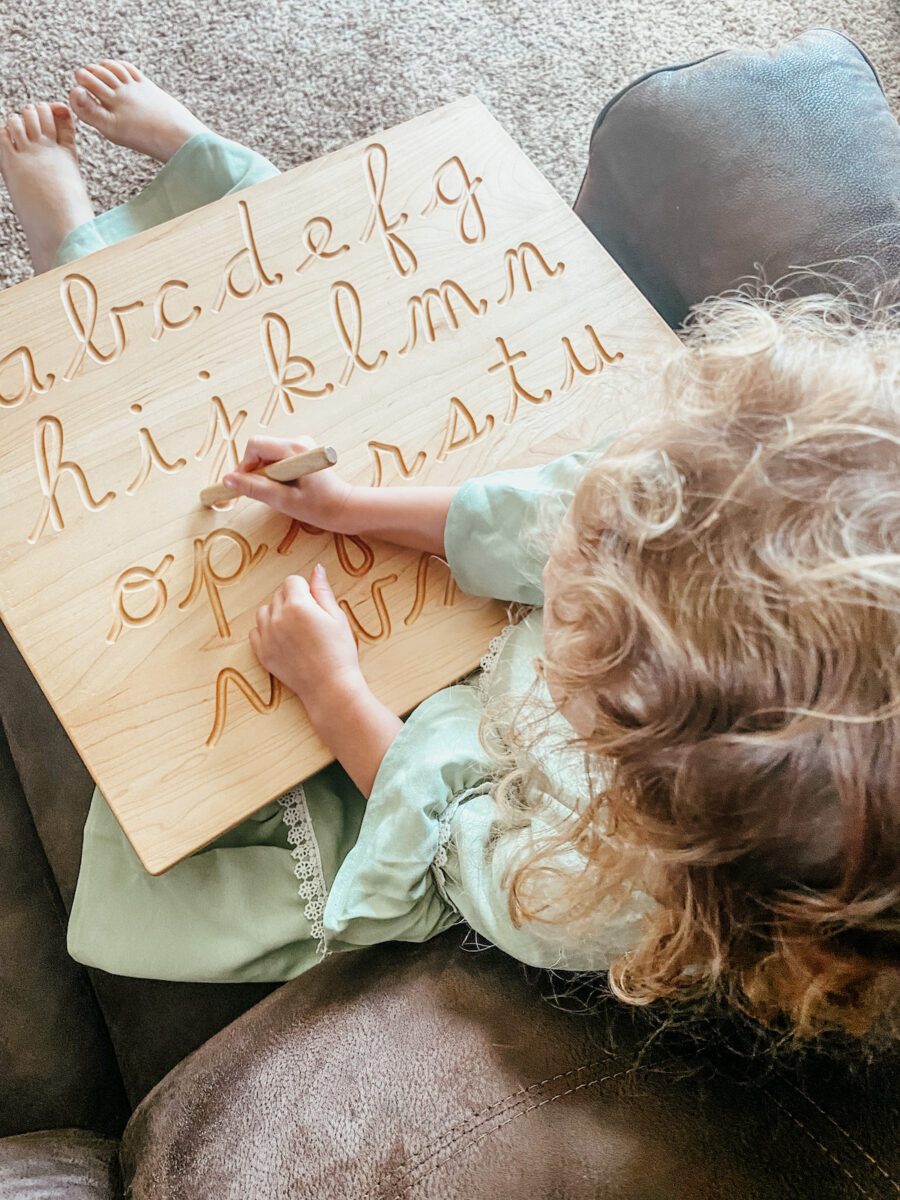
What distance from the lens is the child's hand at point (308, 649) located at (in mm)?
591

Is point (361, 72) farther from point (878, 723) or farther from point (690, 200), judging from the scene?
point (878, 723)

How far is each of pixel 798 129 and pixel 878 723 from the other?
51cm

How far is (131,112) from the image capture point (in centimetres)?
98

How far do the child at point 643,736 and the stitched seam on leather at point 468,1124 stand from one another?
0.06 meters

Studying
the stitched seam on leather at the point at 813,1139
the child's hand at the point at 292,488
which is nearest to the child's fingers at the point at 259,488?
the child's hand at the point at 292,488

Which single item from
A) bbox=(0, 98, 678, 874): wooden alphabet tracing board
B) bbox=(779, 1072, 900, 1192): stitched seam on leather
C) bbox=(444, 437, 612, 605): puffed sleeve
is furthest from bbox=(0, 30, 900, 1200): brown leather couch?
bbox=(444, 437, 612, 605): puffed sleeve

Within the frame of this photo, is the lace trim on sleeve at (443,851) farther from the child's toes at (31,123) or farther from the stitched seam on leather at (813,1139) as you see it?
the child's toes at (31,123)

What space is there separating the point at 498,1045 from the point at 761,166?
629mm

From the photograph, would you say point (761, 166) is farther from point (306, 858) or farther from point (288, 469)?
point (306, 858)

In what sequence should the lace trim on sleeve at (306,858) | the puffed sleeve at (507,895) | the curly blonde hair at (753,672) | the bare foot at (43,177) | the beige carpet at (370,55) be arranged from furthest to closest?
1. the beige carpet at (370,55)
2. the bare foot at (43,177)
3. the lace trim on sleeve at (306,858)
4. the puffed sleeve at (507,895)
5. the curly blonde hair at (753,672)

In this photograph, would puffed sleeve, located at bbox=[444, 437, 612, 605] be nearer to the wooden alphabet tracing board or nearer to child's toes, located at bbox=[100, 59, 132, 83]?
the wooden alphabet tracing board

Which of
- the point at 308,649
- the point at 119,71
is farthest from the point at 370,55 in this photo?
the point at 308,649

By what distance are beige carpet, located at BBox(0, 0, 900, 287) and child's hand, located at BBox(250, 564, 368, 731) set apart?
0.70m

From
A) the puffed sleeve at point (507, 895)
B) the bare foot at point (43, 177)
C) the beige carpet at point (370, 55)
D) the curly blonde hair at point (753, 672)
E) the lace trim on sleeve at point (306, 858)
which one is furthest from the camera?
the beige carpet at point (370, 55)
